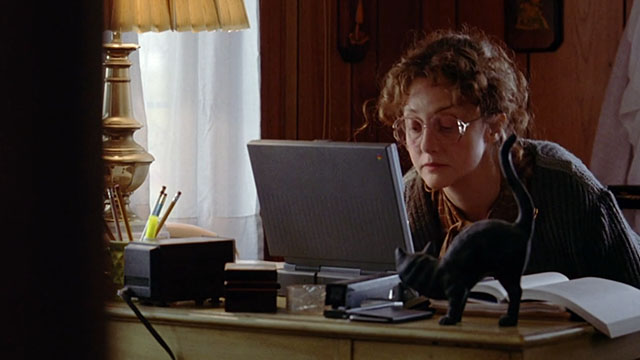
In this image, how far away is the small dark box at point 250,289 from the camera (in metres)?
1.66

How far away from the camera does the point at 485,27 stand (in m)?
4.10

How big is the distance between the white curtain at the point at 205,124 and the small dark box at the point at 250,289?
1.56 m

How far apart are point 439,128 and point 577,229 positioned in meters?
0.39

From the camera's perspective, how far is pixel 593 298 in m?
1.62

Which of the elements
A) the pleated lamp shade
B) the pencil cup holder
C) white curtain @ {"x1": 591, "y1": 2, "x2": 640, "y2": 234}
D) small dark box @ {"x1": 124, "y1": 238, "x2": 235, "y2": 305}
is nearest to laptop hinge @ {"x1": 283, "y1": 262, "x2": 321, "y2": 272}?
small dark box @ {"x1": 124, "y1": 238, "x2": 235, "y2": 305}

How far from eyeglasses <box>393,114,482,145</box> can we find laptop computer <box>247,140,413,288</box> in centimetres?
45

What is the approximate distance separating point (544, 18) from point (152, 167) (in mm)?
1690

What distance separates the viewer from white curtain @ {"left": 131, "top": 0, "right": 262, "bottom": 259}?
11.0 ft

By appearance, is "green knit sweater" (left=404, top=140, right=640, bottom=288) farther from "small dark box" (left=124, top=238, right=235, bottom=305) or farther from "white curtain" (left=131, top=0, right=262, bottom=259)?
Result: "white curtain" (left=131, top=0, right=262, bottom=259)

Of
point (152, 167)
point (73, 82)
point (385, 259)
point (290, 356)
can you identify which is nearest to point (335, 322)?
point (290, 356)

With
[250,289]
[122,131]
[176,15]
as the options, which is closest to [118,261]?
[250,289]

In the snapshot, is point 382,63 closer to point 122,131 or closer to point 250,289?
point 122,131

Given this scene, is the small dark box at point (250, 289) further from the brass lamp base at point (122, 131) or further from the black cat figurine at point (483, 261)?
the brass lamp base at point (122, 131)

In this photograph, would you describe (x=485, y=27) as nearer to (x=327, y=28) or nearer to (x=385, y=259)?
(x=327, y=28)
